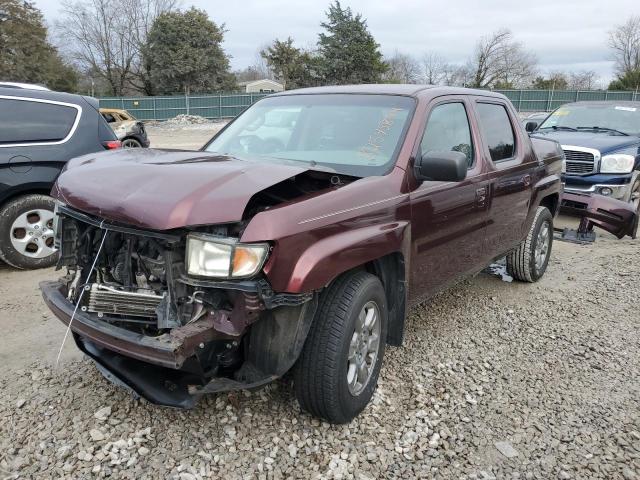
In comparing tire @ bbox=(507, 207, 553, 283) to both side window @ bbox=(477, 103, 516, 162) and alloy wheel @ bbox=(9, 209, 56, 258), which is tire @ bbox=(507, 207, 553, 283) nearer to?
side window @ bbox=(477, 103, 516, 162)

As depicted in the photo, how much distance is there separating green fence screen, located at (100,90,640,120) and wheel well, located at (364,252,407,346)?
33739mm

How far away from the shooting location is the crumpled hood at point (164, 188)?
2.39 m

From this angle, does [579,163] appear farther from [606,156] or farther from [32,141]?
[32,141]

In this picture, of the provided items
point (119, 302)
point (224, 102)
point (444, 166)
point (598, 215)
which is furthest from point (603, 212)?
point (224, 102)

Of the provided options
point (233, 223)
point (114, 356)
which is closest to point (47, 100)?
point (114, 356)

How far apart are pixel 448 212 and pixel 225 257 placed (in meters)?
1.84

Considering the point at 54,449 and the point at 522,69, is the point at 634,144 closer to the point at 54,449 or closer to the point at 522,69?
the point at 54,449

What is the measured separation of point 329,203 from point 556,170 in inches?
155

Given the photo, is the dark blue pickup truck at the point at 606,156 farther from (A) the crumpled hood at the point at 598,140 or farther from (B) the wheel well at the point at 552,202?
(B) the wheel well at the point at 552,202

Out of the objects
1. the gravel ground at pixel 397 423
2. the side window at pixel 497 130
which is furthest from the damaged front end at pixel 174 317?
the side window at pixel 497 130

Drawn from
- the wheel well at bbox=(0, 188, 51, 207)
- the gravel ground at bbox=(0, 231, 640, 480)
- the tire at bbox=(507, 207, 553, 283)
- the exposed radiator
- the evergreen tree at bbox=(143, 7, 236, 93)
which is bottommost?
the gravel ground at bbox=(0, 231, 640, 480)

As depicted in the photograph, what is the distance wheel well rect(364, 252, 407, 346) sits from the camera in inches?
126

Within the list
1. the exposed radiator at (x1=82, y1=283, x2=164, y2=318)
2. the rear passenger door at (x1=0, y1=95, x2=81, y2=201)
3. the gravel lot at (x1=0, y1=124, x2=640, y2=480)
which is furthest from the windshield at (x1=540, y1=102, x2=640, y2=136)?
the exposed radiator at (x1=82, y1=283, x2=164, y2=318)

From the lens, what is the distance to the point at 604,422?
3.11m
